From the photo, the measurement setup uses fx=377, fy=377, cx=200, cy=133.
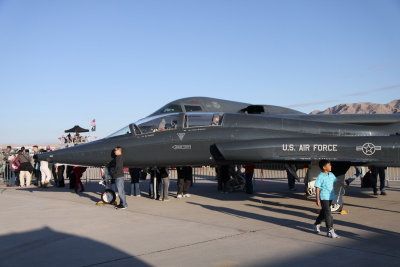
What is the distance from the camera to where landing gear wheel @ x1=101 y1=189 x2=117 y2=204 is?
11.9 m

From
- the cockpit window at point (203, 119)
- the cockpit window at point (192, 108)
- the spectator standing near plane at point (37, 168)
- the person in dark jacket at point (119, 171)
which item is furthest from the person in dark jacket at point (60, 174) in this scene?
the cockpit window at point (203, 119)

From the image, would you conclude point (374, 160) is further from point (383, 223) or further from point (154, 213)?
point (154, 213)

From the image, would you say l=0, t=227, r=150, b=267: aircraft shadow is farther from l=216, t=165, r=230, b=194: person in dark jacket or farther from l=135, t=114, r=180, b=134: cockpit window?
l=216, t=165, r=230, b=194: person in dark jacket

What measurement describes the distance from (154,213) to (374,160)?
241 inches

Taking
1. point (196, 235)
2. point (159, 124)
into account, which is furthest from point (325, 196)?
point (159, 124)

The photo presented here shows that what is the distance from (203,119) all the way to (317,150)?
136 inches

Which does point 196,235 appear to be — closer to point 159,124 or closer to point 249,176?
point 159,124

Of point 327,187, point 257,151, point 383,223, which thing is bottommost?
point 383,223

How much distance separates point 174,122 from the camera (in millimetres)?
11398

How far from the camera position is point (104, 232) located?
765cm

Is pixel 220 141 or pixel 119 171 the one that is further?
pixel 220 141

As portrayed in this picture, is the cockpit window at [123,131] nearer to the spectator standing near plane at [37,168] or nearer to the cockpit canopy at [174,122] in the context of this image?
the cockpit canopy at [174,122]

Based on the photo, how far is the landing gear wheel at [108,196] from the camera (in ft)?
39.1

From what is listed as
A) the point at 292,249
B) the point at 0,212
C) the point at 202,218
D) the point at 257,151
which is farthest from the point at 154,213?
the point at 292,249
